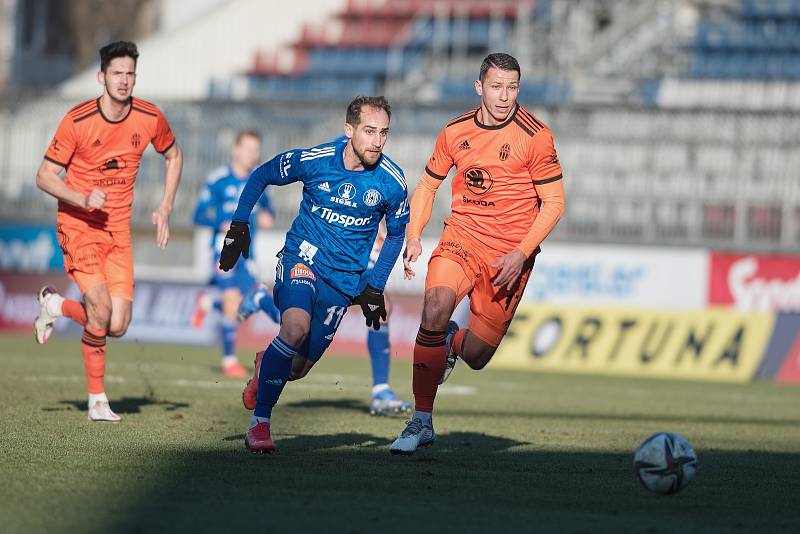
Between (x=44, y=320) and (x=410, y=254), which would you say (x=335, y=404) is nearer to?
(x=44, y=320)

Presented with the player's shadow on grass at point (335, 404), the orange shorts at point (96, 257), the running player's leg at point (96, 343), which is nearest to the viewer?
the running player's leg at point (96, 343)

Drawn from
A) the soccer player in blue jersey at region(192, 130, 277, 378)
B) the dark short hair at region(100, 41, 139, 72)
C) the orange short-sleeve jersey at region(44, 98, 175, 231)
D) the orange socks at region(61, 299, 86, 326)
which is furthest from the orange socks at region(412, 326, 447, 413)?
the soccer player in blue jersey at region(192, 130, 277, 378)

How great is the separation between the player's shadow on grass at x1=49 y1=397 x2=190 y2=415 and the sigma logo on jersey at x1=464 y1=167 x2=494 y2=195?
3341 millimetres

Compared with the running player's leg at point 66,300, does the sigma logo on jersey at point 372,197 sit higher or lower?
higher

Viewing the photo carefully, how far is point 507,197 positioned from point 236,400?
4041 mm

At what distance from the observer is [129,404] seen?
434 inches

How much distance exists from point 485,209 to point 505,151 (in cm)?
42

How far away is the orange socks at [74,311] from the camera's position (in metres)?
9.96

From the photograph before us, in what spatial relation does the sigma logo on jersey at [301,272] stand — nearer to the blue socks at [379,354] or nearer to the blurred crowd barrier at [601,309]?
the blue socks at [379,354]

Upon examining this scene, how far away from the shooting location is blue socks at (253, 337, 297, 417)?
814cm

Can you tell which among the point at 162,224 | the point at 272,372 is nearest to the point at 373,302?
the point at 272,372

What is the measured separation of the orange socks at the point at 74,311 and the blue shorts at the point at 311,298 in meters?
2.21

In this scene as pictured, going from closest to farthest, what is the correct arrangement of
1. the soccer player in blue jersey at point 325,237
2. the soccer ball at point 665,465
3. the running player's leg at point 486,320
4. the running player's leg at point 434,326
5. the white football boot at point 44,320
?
the soccer ball at point 665,465 → the soccer player in blue jersey at point 325,237 → the running player's leg at point 434,326 → the running player's leg at point 486,320 → the white football boot at point 44,320

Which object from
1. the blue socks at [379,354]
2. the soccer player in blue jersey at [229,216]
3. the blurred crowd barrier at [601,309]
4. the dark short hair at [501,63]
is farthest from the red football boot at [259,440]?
the blurred crowd barrier at [601,309]
